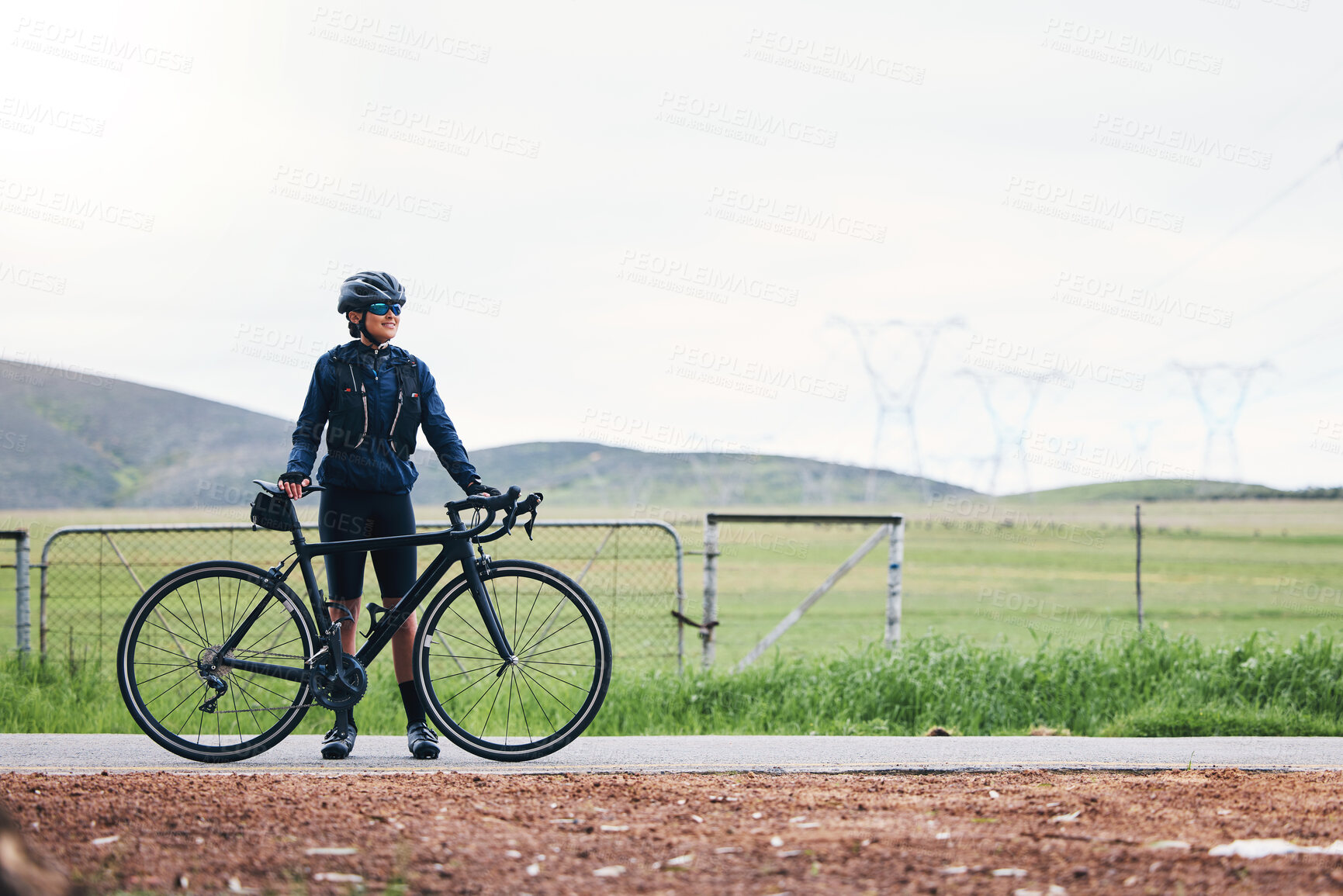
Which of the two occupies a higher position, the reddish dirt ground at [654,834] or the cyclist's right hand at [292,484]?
the cyclist's right hand at [292,484]

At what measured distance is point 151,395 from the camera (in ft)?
601

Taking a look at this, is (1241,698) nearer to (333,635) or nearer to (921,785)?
(921,785)

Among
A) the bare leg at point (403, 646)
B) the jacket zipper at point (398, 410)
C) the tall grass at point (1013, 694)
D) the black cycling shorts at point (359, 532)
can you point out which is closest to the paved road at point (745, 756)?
the bare leg at point (403, 646)

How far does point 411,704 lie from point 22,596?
5261 mm

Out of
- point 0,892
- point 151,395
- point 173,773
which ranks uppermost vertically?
point 151,395

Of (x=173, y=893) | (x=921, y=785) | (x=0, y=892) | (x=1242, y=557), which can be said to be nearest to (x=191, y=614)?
(x=173, y=893)

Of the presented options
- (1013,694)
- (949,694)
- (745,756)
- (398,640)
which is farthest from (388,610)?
(1013,694)

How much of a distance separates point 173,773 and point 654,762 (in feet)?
6.87

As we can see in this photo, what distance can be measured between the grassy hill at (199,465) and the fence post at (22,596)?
133256 mm

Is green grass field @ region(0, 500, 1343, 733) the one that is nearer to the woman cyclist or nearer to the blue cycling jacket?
the woman cyclist

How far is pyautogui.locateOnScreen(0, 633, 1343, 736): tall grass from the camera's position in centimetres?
739

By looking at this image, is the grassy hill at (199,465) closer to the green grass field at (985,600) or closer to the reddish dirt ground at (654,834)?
the green grass field at (985,600)

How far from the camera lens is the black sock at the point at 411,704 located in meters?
5.45

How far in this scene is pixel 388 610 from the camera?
209 inches
